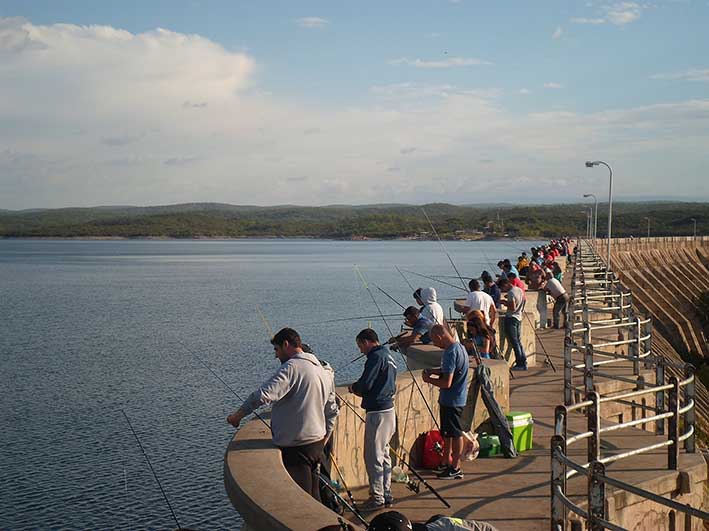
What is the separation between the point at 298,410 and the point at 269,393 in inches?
12.5

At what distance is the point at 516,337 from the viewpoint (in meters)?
14.8

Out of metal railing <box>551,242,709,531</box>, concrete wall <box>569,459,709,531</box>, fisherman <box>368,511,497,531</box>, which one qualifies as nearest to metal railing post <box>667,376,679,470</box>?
metal railing <box>551,242,709,531</box>

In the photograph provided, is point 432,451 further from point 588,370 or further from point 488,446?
point 588,370

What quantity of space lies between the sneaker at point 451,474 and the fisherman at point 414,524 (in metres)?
3.75

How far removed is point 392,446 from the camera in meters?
8.74

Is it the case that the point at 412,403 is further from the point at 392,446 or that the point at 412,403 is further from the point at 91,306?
the point at 91,306

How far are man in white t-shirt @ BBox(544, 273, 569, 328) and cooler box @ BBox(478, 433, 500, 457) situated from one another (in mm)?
10079

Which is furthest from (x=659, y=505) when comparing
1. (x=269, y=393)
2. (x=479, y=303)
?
(x=479, y=303)

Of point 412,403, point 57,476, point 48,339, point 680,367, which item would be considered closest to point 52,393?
point 57,476

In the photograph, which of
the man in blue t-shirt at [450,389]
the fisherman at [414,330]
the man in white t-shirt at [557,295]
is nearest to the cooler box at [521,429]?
the man in blue t-shirt at [450,389]

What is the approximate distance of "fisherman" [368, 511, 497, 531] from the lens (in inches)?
157

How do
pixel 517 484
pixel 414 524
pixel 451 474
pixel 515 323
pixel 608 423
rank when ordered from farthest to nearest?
pixel 515 323
pixel 608 423
pixel 451 474
pixel 517 484
pixel 414 524

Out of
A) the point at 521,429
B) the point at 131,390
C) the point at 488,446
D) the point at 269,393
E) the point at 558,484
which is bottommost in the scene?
the point at 131,390

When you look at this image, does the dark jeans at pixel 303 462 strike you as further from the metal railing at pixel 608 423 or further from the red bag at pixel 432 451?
the red bag at pixel 432 451
